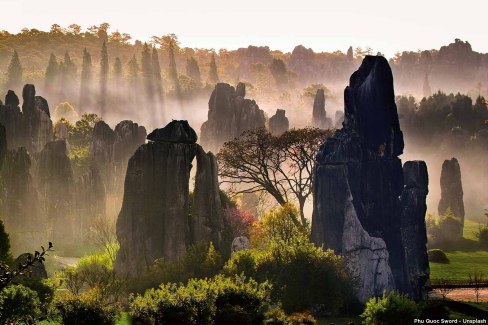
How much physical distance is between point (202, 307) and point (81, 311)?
584 centimetres

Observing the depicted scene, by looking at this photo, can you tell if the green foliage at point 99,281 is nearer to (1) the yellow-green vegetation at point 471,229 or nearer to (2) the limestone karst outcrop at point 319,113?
(1) the yellow-green vegetation at point 471,229

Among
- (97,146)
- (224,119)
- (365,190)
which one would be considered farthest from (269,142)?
(224,119)

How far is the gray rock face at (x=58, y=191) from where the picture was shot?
295 ft

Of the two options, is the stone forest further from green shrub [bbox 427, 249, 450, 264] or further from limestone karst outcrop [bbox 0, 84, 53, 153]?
limestone karst outcrop [bbox 0, 84, 53, 153]

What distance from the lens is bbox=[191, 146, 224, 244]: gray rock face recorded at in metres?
58.2

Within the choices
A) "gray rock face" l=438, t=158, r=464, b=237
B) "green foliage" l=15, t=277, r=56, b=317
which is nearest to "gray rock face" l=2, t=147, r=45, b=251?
"green foliage" l=15, t=277, r=56, b=317

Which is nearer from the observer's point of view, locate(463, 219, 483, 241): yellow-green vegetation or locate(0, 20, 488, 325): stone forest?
locate(0, 20, 488, 325): stone forest

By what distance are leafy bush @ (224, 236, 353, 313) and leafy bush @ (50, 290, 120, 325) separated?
36.4 ft

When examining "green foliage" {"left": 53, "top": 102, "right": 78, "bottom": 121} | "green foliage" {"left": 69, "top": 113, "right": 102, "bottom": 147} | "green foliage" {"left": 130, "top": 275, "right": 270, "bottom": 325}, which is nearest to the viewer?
"green foliage" {"left": 130, "top": 275, "right": 270, "bottom": 325}

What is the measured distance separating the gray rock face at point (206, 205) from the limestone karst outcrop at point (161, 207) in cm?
7

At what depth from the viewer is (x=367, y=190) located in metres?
57.3

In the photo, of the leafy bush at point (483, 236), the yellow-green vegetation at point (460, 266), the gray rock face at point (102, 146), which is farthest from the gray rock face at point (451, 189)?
the gray rock face at point (102, 146)

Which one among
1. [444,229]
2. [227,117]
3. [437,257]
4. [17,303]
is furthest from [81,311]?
[227,117]

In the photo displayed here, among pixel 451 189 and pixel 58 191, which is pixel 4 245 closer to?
pixel 58 191
